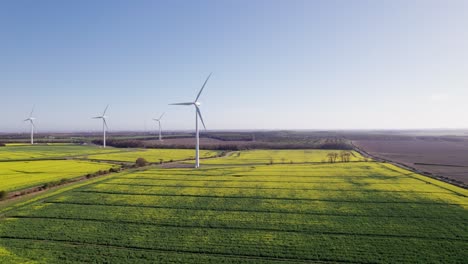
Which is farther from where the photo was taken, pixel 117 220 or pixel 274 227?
pixel 117 220

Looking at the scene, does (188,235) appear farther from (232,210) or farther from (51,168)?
(51,168)

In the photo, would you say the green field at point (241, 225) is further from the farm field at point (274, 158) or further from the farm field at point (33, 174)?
the farm field at point (274, 158)

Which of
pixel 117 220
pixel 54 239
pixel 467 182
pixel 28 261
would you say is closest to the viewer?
pixel 28 261

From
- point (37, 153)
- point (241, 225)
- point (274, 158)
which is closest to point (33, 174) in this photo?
point (241, 225)

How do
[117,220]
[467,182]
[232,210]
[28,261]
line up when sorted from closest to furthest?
1. [28,261]
2. [117,220]
3. [232,210]
4. [467,182]

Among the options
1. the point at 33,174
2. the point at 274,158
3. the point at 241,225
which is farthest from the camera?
the point at 274,158

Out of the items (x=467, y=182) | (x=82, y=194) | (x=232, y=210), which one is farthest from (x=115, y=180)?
(x=467, y=182)

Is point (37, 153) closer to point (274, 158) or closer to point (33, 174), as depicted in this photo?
point (33, 174)

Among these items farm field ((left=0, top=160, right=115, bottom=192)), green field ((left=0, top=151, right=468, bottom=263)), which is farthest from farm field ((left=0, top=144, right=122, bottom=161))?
green field ((left=0, top=151, right=468, bottom=263))
